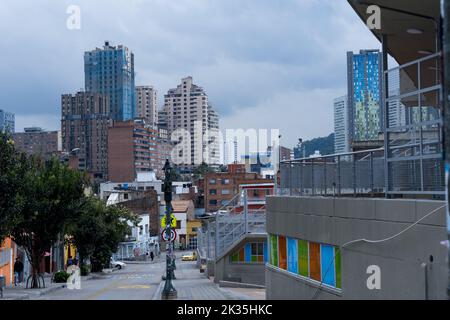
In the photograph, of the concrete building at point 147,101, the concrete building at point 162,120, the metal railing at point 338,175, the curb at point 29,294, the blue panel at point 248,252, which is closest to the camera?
the metal railing at point 338,175

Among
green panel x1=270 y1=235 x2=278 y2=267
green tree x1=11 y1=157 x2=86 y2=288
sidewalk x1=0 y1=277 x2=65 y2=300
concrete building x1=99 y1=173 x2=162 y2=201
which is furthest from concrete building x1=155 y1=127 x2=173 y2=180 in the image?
green panel x1=270 y1=235 x2=278 y2=267

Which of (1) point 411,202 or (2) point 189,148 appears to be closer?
(1) point 411,202

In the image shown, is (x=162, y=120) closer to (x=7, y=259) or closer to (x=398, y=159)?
(x=7, y=259)

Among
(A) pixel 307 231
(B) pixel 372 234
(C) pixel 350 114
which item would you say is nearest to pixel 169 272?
(A) pixel 307 231

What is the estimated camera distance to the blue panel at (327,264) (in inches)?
562

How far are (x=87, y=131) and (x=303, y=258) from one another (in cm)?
14927

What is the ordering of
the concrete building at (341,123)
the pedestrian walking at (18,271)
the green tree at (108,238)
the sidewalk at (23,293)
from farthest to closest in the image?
the concrete building at (341,123)
the green tree at (108,238)
the pedestrian walking at (18,271)
the sidewalk at (23,293)

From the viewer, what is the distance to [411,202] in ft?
33.9

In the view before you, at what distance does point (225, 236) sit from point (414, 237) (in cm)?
2657

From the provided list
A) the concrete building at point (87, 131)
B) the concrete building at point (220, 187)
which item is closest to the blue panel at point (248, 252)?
the concrete building at point (220, 187)

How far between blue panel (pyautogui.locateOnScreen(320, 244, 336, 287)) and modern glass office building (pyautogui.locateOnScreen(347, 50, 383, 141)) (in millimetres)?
40574

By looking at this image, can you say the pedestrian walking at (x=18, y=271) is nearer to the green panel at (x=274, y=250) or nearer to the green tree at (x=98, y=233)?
the green tree at (x=98, y=233)

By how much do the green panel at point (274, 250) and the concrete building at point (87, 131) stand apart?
138223 mm
